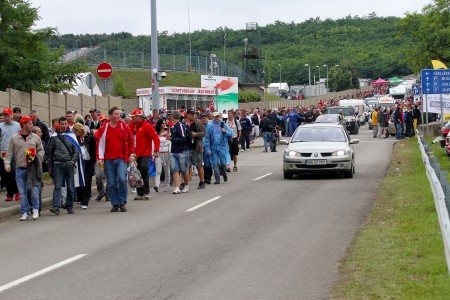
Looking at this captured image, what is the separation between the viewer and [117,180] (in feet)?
60.9

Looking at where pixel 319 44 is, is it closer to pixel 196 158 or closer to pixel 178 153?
pixel 196 158

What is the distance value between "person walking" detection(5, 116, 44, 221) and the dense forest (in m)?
133

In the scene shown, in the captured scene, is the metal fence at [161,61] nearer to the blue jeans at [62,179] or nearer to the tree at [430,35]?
the tree at [430,35]

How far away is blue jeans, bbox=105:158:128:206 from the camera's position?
18500 millimetres

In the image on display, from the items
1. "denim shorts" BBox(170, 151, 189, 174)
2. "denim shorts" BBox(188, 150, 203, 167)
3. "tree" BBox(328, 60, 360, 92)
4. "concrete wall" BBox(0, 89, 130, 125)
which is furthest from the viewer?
"tree" BBox(328, 60, 360, 92)

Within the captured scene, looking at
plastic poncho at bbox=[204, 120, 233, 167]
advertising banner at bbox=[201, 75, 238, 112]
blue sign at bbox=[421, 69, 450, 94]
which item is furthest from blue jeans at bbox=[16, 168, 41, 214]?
advertising banner at bbox=[201, 75, 238, 112]

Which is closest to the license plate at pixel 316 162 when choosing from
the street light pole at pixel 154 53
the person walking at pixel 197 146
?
the person walking at pixel 197 146

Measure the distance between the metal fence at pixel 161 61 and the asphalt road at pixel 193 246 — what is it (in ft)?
171

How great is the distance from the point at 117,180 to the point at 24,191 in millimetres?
1791

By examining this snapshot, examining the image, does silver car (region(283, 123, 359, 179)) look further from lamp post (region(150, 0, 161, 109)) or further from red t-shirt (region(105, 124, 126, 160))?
red t-shirt (region(105, 124, 126, 160))

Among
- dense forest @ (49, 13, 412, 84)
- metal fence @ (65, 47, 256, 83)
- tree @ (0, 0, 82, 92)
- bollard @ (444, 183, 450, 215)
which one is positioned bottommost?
bollard @ (444, 183, 450, 215)

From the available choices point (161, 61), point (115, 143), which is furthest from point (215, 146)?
point (161, 61)

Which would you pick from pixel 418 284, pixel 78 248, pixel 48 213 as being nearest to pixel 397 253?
pixel 418 284

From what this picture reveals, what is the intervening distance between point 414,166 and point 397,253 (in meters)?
16.4
